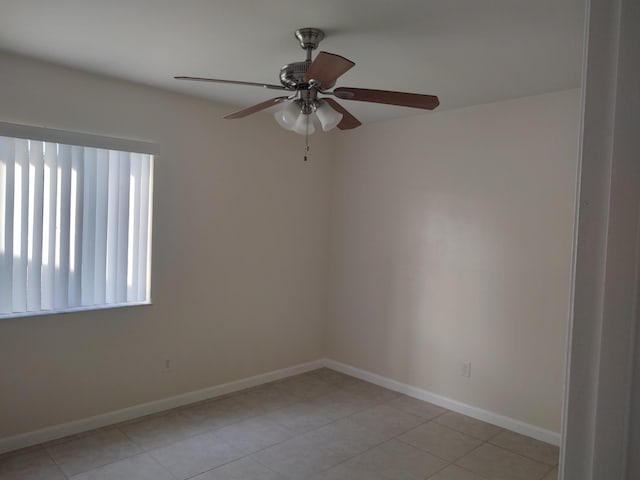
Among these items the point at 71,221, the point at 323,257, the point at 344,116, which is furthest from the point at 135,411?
the point at 344,116

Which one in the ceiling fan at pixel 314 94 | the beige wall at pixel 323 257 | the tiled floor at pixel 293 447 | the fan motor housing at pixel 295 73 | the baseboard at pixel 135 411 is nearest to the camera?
the ceiling fan at pixel 314 94

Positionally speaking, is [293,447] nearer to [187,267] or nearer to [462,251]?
[187,267]

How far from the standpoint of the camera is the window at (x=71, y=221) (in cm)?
294

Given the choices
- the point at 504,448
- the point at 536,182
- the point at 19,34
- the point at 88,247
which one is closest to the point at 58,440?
the point at 88,247

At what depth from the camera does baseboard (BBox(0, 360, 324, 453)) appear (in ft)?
9.93

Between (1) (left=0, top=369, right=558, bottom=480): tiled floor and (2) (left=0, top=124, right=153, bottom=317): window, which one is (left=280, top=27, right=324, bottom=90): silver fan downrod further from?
(1) (left=0, top=369, right=558, bottom=480): tiled floor

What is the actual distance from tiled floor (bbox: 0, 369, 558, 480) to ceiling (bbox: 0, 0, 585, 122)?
256cm

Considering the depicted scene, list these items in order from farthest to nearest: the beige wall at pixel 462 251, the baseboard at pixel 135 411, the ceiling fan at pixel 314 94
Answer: the beige wall at pixel 462 251, the baseboard at pixel 135 411, the ceiling fan at pixel 314 94

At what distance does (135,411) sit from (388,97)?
3006 millimetres

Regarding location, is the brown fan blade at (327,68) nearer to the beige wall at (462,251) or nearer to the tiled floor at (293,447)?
the beige wall at (462,251)

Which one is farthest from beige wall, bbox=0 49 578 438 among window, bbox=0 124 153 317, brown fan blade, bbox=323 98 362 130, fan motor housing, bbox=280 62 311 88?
fan motor housing, bbox=280 62 311 88

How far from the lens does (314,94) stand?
7.42ft

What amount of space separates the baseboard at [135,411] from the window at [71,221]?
2.70 feet

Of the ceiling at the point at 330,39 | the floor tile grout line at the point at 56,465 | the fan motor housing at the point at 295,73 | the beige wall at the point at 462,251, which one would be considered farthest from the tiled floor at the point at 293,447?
the ceiling at the point at 330,39
